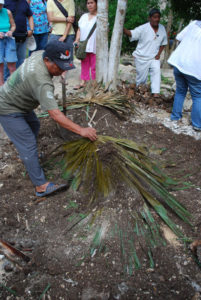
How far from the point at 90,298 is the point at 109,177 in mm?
1006

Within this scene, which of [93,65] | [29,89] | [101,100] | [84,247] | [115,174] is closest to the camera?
[84,247]

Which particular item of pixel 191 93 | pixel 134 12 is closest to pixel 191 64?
Answer: pixel 191 93

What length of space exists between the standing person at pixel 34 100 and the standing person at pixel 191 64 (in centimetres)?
222

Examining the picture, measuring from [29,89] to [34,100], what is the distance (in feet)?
0.52

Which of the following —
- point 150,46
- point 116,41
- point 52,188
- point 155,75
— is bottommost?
point 52,188

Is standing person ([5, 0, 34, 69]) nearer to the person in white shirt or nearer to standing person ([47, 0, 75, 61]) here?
standing person ([47, 0, 75, 61])

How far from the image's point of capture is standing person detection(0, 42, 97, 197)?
2295mm

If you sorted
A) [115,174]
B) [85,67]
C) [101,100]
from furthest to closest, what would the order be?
[85,67]
[101,100]
[115,174]

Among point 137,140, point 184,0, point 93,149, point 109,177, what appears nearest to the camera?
point 109,177

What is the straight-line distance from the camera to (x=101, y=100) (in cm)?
396

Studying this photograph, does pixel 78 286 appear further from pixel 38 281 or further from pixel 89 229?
pixel 89 229

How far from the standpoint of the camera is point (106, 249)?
221 cm

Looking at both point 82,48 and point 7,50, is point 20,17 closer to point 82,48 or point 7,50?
point 7,50

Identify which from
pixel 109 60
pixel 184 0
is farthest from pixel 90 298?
pixel 184 0
